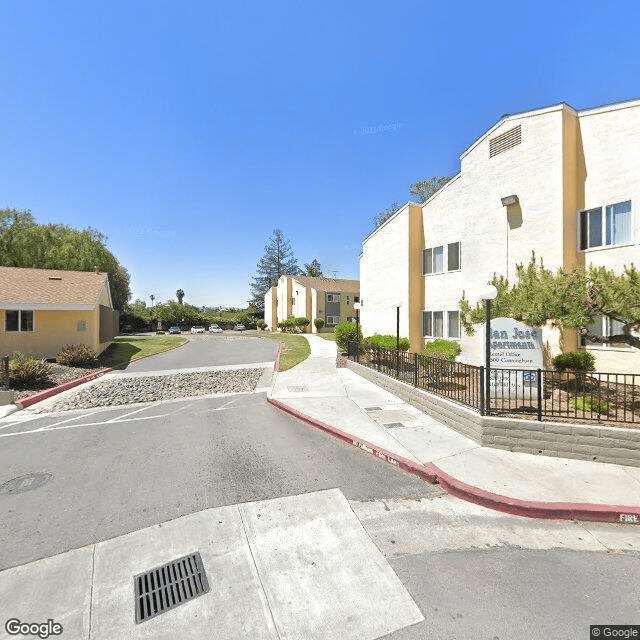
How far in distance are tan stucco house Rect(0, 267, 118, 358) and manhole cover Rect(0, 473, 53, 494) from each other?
15029mm

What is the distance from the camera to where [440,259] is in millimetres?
15641

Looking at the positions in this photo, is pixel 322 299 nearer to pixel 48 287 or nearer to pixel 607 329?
pixel 48 287

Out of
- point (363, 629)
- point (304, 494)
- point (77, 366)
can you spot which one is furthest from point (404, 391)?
point (77, 366)

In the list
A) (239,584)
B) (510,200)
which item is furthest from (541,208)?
(239,584)

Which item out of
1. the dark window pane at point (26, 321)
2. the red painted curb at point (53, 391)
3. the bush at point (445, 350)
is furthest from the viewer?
the dark window pane at point (26, 321)

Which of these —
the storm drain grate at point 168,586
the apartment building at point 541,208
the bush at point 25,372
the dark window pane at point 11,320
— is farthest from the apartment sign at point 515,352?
the dark window pane at point 11,320

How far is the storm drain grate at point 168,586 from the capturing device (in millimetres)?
2967

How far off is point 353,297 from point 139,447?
1513 inches

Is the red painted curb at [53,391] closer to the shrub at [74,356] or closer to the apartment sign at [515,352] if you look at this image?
the shrub at [74,356]

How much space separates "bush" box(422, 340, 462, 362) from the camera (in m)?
13.1

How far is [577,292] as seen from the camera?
7.14m

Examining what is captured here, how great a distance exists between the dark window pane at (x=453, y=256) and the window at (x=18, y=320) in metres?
23.0

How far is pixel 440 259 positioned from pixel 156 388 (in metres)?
14.7

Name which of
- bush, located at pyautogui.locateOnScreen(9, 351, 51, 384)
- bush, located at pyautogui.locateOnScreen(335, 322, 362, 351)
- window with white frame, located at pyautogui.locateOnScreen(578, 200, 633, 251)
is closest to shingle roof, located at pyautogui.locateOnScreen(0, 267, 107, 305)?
bush, located at pyautogui.locateOnScreen(9, 351, 51, 384)
